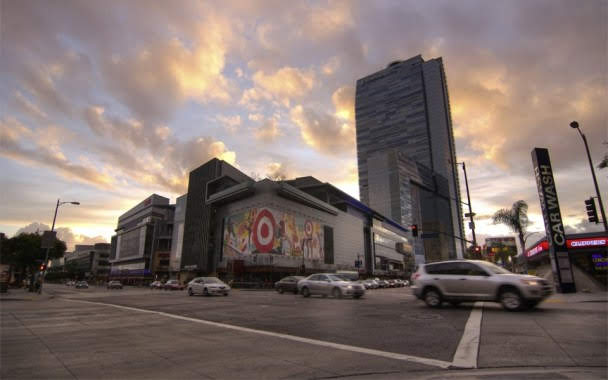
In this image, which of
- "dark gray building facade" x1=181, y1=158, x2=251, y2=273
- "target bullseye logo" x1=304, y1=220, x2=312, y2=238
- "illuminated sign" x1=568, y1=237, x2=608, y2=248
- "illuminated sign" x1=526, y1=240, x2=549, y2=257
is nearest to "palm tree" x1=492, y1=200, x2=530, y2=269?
"illuminated sign" x1=526, y1=240, x2=549, y2=257

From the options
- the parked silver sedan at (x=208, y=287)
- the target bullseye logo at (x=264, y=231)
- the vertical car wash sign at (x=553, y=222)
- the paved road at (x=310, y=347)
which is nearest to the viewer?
the paved road at (x=310, y=347)

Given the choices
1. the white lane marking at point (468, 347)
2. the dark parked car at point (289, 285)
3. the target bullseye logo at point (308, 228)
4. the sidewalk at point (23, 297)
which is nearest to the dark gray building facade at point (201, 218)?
the target bullseye logo at point (308, 228)

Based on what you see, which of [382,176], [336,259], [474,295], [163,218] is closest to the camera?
[474,295]

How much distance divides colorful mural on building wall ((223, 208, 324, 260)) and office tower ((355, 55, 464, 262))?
79974mm

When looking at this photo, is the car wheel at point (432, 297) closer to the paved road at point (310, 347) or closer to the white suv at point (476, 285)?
the white suv at point (476, 285)

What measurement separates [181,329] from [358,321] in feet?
16.6

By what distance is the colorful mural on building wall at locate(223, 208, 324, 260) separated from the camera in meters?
64.0

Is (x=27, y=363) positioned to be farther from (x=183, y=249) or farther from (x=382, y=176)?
(x=382, y=176)

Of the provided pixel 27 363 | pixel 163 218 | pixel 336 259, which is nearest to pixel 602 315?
pixel 27 363

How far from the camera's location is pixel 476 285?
12.2 meters

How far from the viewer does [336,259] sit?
83.8m

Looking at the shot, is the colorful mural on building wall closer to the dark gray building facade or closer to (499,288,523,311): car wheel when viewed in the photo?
the dark gray building facade

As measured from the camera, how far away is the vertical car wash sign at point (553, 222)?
2228cm

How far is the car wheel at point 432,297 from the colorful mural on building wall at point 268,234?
168 feet
